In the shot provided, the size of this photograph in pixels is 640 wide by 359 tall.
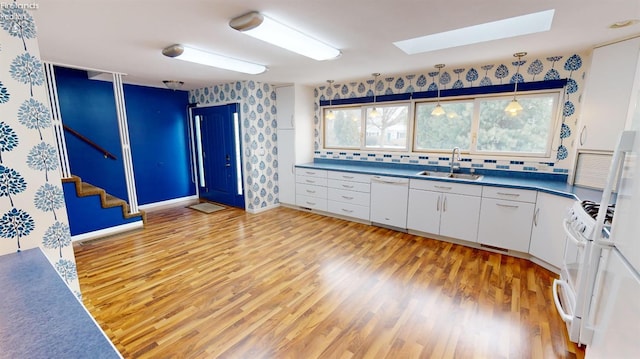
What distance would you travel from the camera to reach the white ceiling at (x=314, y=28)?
185cm

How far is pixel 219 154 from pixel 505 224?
4774 millimetres

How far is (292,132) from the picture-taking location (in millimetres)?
4941

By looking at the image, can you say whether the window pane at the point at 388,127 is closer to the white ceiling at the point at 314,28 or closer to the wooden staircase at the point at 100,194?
the white ceiling at the point at 314,28

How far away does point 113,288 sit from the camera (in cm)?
252

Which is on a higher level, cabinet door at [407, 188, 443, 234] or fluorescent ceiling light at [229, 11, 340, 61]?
fluorescent ceiling light at [229, 11, 340, 61]

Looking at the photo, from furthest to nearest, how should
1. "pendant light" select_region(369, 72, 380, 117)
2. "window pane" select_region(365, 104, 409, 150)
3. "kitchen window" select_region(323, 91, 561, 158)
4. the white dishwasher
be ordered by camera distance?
"window pane" select_region(365, 104, 409, 150)
"pendant light" select_region(369, 72, 380, 117)
the white dishwasher
"kitchen window" select_region(323, 91, 561, 158)

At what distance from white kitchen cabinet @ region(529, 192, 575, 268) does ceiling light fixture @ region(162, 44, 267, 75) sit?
3.60 m

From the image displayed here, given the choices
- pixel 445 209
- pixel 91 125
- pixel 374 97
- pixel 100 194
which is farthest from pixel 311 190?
pixel 91 125

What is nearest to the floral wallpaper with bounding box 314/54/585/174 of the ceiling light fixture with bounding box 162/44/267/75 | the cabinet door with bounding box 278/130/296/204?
the cabinet door with bounding box 278/130/296/204

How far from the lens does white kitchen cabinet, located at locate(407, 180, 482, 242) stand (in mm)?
3311

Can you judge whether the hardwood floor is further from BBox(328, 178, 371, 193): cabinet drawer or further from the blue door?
the blue door

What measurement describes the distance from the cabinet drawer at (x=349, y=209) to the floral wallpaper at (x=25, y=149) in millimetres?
3558

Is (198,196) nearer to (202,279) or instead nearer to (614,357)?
(202,279)

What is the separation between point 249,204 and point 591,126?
4.71 m
